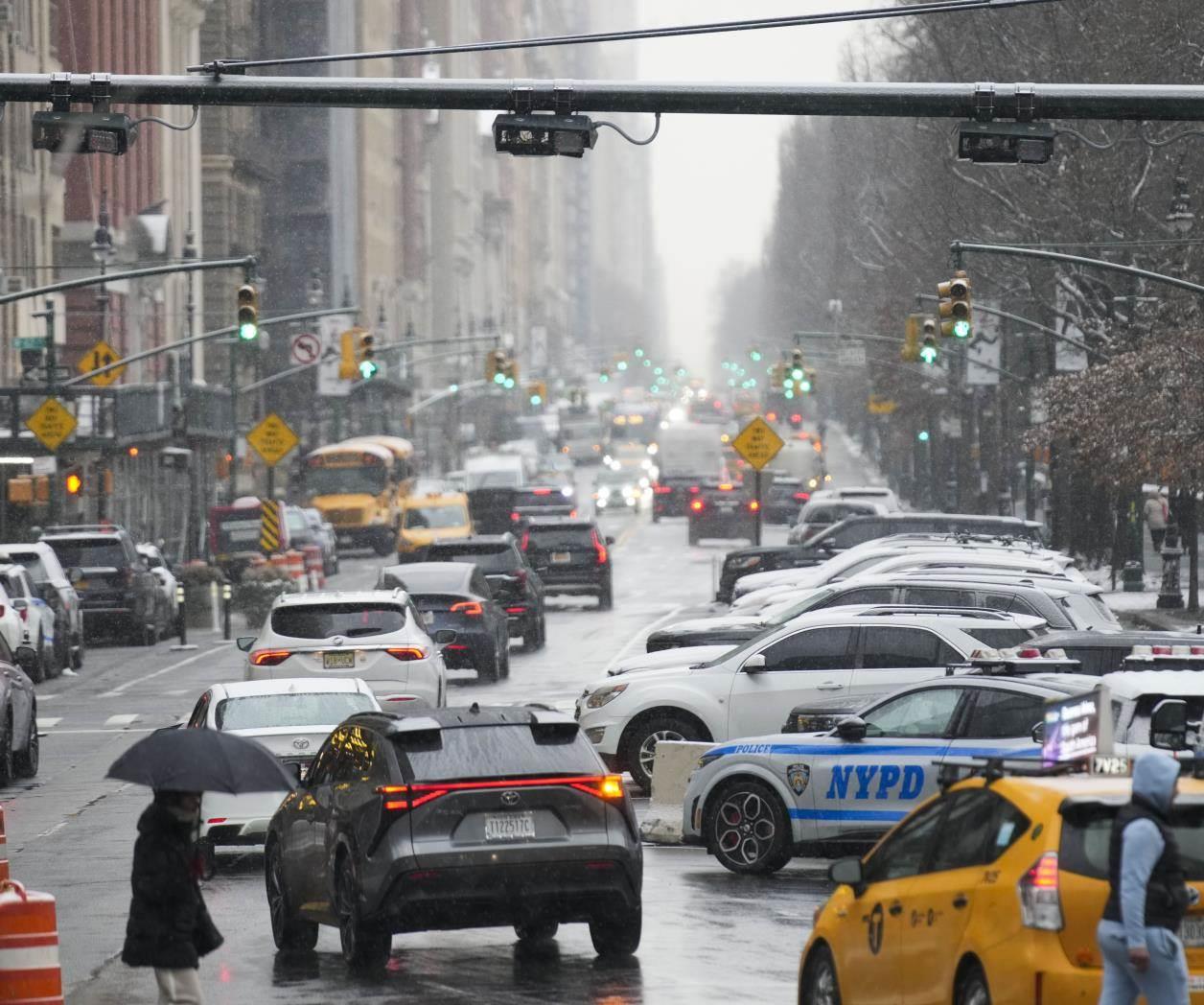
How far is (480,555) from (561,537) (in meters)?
9.69

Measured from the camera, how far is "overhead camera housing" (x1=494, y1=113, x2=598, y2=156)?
18.7m

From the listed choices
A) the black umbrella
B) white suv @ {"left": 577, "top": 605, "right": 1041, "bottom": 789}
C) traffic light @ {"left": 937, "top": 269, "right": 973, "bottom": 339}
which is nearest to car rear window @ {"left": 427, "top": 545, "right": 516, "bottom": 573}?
traffic light @ {"left": 937, "top": 269, "right": 973, "bottom": 339}

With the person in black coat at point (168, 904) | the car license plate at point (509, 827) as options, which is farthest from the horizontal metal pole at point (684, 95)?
the person in black coat at point (168, 904)

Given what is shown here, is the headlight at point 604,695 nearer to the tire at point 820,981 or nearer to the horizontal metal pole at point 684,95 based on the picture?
the horizontal metal pole at point 684,95

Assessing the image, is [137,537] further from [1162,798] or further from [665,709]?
[1162,798]

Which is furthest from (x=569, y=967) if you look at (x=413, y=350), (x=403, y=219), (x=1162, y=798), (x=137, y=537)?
(x=403, y=219)

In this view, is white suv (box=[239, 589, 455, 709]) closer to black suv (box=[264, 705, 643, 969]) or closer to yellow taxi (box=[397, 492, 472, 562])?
black suv (box=[264, 705, 643, 969])

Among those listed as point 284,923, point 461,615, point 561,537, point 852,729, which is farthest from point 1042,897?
point 561,537

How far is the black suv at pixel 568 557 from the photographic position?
46.8 metres

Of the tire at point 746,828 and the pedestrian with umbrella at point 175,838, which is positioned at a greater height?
the pedestrian with umbrella at point 175,838

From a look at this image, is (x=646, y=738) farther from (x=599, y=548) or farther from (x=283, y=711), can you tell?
(x=599, y=548)

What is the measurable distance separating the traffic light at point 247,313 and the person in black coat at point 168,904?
31.5 meters

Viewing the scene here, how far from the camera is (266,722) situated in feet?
58.5

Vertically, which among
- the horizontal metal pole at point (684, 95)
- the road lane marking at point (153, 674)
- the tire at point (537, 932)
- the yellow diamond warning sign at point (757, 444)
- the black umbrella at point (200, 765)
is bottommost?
the road lane marking at point (153, 674)
